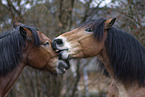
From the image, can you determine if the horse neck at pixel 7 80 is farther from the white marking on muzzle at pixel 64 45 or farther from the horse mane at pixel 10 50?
the white marking on muzzle at pixel 64 45

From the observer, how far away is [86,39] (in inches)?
131

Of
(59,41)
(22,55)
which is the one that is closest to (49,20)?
(59,41)

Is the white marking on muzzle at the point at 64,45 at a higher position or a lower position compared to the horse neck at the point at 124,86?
higher

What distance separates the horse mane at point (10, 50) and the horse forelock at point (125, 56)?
1.57 metres

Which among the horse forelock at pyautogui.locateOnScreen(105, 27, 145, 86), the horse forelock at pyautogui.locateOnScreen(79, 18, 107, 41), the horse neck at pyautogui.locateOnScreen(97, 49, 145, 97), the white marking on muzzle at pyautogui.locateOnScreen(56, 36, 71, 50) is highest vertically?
the horse forelock at pyautogui.locateOnScreen(79, 18, 107, 41)

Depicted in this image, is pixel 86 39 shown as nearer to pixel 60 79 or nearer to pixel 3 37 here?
pixel 3 37

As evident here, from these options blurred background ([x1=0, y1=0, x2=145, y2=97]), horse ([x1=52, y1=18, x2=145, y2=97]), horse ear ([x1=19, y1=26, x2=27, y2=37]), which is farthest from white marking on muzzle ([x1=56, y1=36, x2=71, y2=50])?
blurred background ([x1=0, y1=0, x2=145, y2=97])

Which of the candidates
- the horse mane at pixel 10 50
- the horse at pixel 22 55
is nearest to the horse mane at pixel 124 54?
the horse at pixel 22 55

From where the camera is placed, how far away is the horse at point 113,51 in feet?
10.4

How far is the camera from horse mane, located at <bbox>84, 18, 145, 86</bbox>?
3.18 m

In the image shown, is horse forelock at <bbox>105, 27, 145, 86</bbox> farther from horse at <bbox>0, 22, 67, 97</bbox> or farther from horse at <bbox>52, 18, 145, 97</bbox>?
horse at <bbox>0, 22, 67, 97</bbox>

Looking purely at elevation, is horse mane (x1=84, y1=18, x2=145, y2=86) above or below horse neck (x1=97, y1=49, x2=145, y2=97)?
above

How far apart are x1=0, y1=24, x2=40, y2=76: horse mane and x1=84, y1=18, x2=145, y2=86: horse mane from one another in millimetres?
1360

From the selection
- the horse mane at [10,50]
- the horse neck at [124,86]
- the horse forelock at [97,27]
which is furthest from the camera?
the horse forelock at [97,27]
